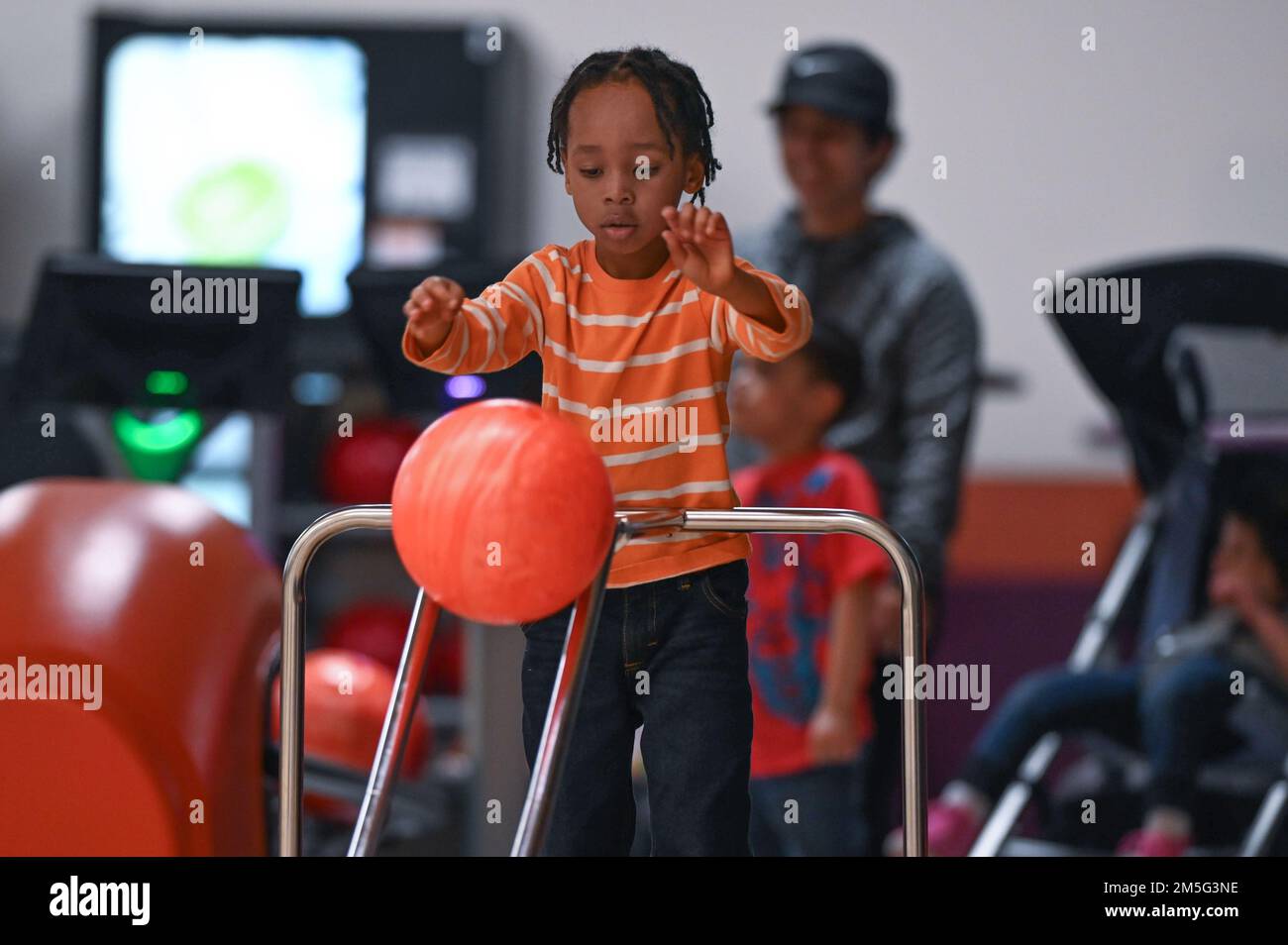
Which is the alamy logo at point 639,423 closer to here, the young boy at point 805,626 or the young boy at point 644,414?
the young boy at point 644,414

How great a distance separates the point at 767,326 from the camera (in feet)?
2.52

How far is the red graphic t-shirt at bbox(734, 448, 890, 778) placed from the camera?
1429 mm

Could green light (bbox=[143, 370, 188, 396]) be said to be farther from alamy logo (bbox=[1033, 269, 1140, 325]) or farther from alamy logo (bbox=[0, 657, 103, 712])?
alamy logo (bbox=[1033, 269, 1140, 325])

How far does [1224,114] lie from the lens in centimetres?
350

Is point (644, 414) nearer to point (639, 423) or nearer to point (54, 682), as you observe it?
point (639, 423)

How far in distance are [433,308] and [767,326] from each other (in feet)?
0.55

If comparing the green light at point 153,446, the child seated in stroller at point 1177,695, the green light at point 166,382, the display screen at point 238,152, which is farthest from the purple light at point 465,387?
the display screen at point 238,152

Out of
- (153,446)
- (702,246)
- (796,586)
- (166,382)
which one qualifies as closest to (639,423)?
(702,246)

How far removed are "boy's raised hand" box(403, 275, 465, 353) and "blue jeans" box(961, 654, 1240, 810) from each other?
156 centimetres
